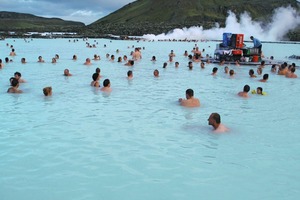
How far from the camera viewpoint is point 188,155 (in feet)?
24.5

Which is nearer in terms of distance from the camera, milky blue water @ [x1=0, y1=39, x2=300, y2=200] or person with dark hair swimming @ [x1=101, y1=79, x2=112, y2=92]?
milky blue water @ [x1=0, y1=39, x2=300, y2=200]

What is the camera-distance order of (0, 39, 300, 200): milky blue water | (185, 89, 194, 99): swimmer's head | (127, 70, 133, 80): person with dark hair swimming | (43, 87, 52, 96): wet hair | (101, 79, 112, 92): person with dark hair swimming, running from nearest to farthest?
(0, 39, 300, 200): milky blue water
(185, 89, 194, 99): swimmer's head
(43, 87, 52, 96): wet hair
(101, 79, 112, 92): person with dark hair swimming
(127, 70, 133, 80): person with dark hair swimming

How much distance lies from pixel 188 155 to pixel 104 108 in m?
4.70

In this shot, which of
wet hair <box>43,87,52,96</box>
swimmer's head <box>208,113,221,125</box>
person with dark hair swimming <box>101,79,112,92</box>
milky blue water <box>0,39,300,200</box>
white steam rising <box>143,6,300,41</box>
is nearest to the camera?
milky blue water <box>0,39,300,200</box>

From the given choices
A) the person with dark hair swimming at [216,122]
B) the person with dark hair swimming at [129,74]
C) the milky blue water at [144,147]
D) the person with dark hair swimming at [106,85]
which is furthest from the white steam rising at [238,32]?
the person with dark hair swimming at [216,122]

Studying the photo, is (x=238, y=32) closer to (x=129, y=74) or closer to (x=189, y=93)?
(x=129, y=74)

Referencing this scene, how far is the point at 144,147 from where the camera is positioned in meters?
7.88

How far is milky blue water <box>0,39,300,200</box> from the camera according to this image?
597 cm

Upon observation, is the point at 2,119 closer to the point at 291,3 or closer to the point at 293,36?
the point at 293,36

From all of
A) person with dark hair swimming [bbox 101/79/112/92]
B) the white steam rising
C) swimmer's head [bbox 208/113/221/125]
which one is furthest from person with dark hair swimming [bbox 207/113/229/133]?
the white steam rising

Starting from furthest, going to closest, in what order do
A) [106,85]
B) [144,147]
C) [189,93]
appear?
[106,85], [189,93], [144,147]

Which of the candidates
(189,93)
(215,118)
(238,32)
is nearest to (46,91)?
(189,93)

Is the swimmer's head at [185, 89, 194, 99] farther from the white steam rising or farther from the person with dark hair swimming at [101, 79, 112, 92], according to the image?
the white steam rising

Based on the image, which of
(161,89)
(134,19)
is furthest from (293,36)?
(134,19)
